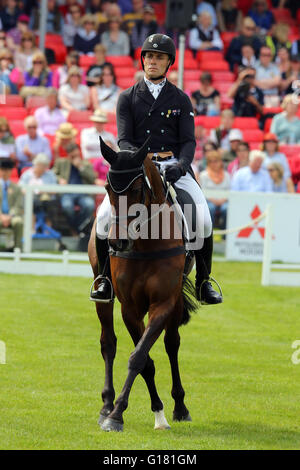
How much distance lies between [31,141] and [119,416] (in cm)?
1142

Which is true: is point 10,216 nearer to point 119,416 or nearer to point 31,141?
point 31,141

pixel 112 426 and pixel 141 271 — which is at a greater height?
pixel 141 271

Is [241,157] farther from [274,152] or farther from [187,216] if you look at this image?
[187,216]

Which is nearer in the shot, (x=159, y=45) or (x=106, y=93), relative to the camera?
(x=159, y=45)

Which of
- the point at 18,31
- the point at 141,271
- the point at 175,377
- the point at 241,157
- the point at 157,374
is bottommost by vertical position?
the point at 157,374

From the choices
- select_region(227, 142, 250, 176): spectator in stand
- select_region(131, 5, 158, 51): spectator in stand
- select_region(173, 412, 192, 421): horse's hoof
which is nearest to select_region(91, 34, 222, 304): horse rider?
select_region(173, 412, 192, 421): horse's hoof

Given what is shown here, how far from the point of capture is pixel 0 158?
659 inches

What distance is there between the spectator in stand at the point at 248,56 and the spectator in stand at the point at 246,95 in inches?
47.2

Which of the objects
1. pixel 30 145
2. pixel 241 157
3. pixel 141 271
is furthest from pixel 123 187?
pixel 241 157

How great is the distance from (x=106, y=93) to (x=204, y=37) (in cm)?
432

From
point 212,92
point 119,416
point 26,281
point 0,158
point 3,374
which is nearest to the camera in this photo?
point 119,416

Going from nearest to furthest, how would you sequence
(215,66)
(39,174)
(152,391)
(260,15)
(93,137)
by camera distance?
(152,391) → (39,174) → (93,137) → (215,66) → (260,15)

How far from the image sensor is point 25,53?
21078 mm

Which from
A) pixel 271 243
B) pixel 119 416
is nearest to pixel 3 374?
pixel 119 416
